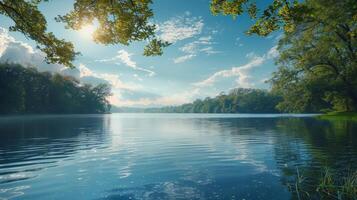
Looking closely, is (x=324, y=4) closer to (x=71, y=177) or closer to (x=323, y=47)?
(x=323, y=47)

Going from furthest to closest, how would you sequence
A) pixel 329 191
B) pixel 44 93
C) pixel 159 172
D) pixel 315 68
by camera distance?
pixel 44 93
pixel 315 68
pixel 159 172
pixel 329 191

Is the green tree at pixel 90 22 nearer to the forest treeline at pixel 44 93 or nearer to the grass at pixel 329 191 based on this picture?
the grass at pixel 329 191

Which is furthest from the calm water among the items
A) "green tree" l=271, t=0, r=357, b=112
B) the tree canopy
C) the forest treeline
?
the forest treeline

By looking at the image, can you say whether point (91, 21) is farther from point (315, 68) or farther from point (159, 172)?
point (315, 68)

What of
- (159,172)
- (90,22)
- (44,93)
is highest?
(44,93)

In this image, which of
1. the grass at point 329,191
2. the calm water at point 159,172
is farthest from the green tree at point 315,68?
the grass at point 329,191

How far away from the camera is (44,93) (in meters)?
128

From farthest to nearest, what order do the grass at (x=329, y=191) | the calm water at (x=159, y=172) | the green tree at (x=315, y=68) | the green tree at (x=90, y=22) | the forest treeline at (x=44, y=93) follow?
the forest treeline at (x=44, y=93) → the green tree at (x=315, y=68) → the green tree at (x=90, y=22) → the calm water at (x=159, y=172) → the grass at (x=329, y=191)

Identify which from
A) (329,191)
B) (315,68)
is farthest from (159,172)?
(315,68)

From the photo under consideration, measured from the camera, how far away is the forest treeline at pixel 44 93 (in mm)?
94375

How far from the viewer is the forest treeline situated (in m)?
94.4

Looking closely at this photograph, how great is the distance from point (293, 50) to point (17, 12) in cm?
5621

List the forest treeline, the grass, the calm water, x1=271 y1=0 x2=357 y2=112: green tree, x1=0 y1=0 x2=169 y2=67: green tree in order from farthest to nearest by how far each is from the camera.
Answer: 1. the forest treeline
2. x1=271 y1=0 x2=357 y2=112: green tree
3. x1=0 y1=0 x2=169 y2=67: green tree
4. the calm water
5. the grass

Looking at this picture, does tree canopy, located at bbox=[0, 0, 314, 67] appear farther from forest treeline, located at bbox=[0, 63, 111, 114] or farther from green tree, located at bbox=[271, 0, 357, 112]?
forest treeline, located at bbox=[0, 63, 111, 114]
